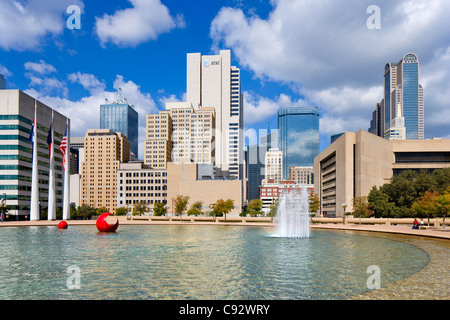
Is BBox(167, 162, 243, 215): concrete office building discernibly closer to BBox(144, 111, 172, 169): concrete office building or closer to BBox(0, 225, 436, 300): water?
BBox(144, 111, 172, 169): concrete office building

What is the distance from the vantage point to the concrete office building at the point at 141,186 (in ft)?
467

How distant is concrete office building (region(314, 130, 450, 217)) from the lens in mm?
89006

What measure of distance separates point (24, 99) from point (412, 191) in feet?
335

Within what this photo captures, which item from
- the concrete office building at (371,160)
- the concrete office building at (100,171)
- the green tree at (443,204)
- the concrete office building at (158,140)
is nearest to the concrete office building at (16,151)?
the concrete office building at (100,171)

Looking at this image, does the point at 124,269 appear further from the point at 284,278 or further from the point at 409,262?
the point at 409,262

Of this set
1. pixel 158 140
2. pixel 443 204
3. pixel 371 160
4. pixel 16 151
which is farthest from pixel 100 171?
pixel 443 204

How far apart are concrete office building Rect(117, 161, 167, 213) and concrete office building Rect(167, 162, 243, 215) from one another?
30.8 feet

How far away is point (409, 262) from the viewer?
1880cm

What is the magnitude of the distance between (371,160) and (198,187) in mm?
66735

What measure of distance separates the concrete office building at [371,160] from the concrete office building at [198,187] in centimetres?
3807

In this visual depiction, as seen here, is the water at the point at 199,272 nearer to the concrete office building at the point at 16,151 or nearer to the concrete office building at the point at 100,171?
the concrete office building at the point at 16,151

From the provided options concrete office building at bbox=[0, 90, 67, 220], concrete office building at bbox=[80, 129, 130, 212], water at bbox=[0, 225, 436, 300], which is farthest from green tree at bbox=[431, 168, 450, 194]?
concrete office building at bbox=[80, 129, 130, 212]

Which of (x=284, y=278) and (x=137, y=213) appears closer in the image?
(x=284, y=278)
